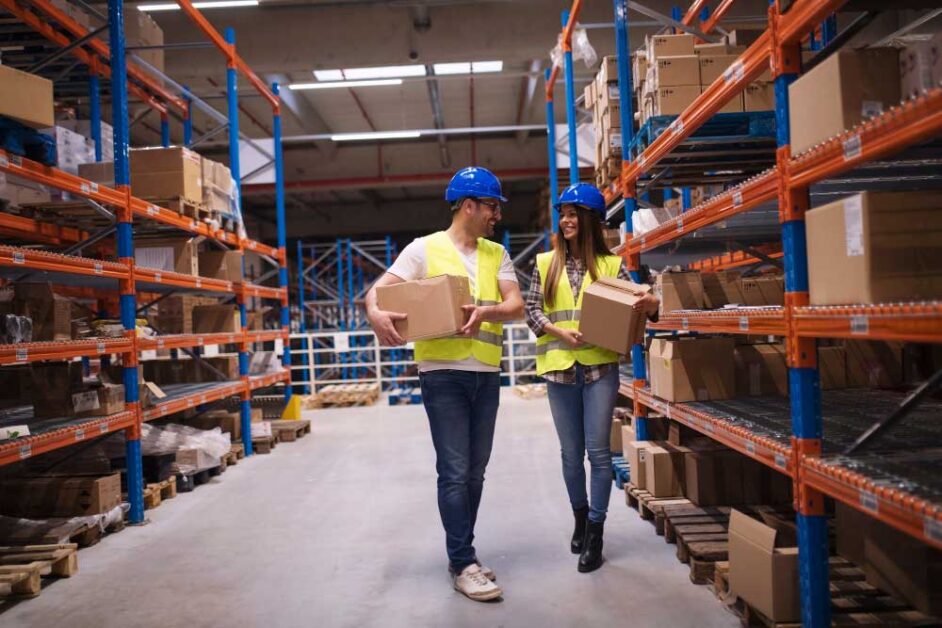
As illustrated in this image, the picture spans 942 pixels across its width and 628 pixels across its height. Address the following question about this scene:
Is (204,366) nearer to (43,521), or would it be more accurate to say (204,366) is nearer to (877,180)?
(43,521)

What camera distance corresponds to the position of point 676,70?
4.54 m

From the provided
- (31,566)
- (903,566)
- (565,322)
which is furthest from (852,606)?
(31,566)

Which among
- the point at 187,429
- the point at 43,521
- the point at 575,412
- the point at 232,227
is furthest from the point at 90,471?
the point at 575,412

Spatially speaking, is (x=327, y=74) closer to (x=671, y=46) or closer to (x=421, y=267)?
(x=671, y=46)

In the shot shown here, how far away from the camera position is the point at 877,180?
3.54 metres

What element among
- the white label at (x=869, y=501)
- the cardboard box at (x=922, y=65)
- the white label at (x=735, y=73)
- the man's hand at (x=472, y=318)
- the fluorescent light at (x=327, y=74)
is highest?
the fluorescent light at (x=327, y=74)

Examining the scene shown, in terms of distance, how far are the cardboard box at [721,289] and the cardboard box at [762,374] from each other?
1.28 feet

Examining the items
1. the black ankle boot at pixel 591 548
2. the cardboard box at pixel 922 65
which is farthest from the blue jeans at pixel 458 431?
the cardboard box at pixel 922 65

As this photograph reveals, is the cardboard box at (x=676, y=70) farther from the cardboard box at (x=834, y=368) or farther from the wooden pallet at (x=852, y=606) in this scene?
the wooden pallet at (x=852, y=606)

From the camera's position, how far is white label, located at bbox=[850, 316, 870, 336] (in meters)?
2.13

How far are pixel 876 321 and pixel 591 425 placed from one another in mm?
1829

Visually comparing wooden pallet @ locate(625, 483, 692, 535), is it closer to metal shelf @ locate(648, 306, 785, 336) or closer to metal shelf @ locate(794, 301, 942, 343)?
metal shelf @ locate(648, 306, 785, 336)

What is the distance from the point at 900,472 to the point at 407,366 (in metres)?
16.2

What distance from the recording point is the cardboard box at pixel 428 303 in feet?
10.5
